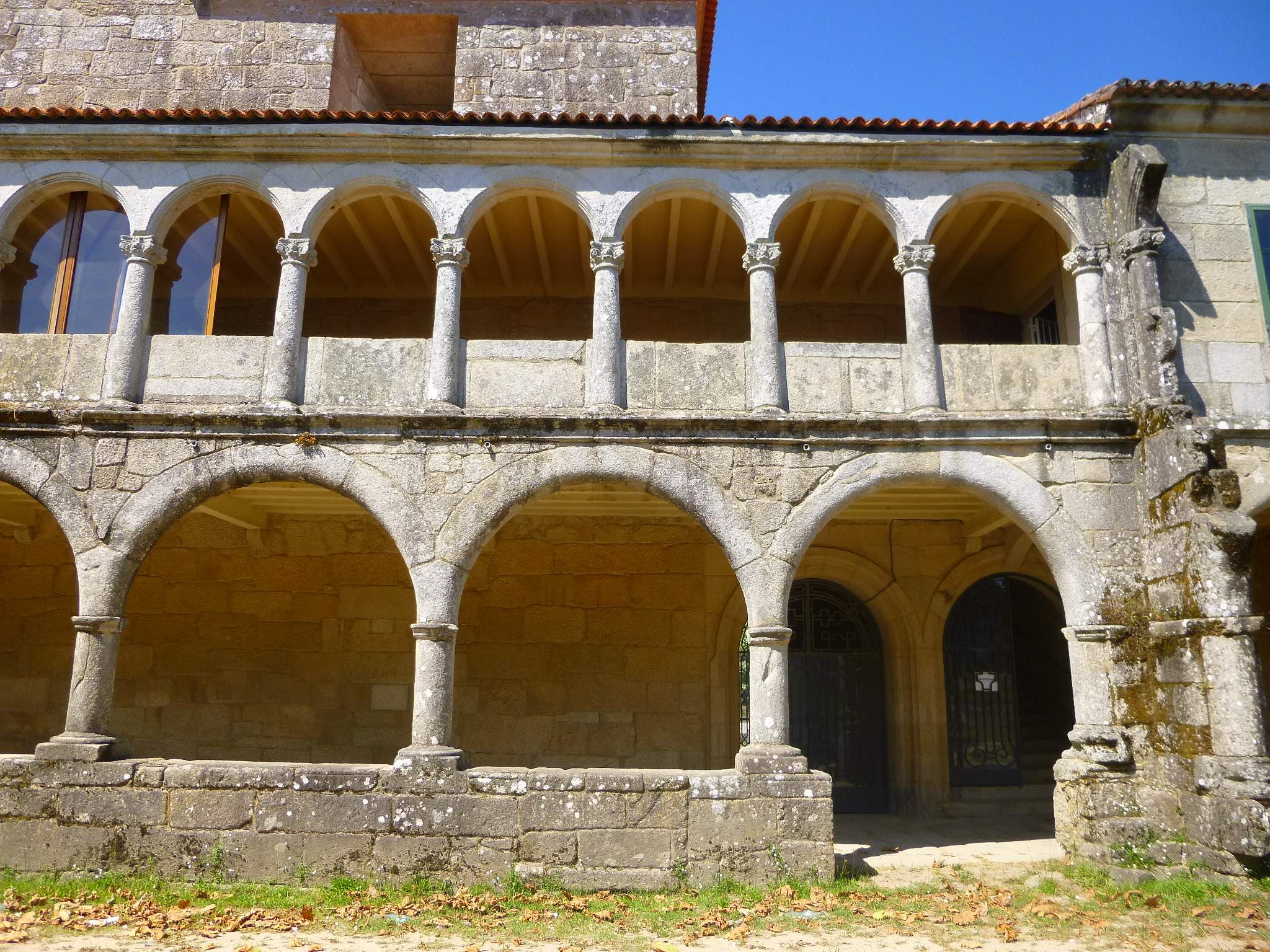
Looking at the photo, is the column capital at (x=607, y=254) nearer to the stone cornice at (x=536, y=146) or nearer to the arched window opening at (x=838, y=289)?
the stone cornice at (x=536, y=146)

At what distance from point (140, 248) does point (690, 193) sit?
15.6 ft

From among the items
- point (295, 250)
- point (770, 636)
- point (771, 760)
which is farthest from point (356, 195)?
point (771, 760)

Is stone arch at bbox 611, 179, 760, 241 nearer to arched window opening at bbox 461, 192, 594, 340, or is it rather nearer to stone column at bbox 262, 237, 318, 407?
arched window opening at bbox 461, 192, 594, 340

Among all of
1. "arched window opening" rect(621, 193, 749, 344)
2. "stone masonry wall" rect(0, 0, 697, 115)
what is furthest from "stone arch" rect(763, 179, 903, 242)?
"stone masonry wall" rect(0, 0, 697, 115)

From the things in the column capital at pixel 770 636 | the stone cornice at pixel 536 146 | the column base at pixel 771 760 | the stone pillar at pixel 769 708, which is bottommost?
the column base at pixel 771 760

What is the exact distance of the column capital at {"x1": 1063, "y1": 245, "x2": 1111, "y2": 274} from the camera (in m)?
7.53

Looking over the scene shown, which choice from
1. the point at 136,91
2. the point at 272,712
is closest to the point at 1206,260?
the point at 272,712

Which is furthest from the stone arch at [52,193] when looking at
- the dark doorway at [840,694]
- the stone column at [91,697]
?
the dark doorway at [840,694]

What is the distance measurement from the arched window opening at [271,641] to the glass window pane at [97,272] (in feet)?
7.54

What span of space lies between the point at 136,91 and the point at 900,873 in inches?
438

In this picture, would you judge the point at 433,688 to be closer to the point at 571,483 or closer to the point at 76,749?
the point at 571,483

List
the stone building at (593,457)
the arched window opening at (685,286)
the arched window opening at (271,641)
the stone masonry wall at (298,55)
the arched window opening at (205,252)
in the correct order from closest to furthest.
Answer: the stone building at (593,457)
the arched window opening at (205,252)
the arched window opening at (685,286)
the arched window opening at (271,641)
the stone masonry wall at (298,55)

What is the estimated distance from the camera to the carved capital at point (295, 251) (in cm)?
748

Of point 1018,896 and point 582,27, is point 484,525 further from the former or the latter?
point 582,27
